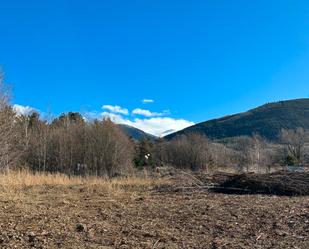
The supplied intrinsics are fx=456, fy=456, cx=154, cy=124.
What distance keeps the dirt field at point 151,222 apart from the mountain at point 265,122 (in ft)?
345

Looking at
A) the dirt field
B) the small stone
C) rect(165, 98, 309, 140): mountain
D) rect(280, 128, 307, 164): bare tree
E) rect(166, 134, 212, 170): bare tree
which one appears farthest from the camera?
rect(165, 98, 309, 140): mountain

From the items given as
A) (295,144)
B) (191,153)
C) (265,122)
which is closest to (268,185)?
(191,153)

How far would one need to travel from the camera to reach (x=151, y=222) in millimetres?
7730

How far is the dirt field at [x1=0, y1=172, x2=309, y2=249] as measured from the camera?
255 inches

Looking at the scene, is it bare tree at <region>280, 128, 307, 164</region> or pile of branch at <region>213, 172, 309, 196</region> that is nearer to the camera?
pile of branch at <region>213, 172, 309, 196</region>

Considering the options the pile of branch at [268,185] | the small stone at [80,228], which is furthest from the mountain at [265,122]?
the small stone at [80,228]

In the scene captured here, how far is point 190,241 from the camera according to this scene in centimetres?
661

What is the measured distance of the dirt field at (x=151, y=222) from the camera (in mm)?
6465

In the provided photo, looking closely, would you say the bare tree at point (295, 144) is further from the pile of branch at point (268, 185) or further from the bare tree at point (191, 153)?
the pile of branch at point (268, 185)

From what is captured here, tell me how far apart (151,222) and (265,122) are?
123m

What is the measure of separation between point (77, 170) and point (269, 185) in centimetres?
2262

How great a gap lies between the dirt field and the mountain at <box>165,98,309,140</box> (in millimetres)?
105167

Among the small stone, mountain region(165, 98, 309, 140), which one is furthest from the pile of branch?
mountain region(165, 98, 309, 140)

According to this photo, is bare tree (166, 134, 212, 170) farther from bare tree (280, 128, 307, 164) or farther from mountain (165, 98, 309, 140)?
mountain (165, 98, 309, 140)
